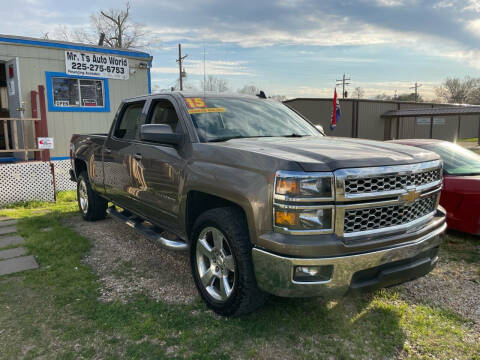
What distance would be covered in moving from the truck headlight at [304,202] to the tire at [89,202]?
4.44 metres

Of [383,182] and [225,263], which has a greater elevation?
[383,182]

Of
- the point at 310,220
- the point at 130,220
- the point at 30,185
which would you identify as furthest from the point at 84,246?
the point at 30,185

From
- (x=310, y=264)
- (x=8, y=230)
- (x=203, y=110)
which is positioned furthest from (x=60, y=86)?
(x=310, y=264)

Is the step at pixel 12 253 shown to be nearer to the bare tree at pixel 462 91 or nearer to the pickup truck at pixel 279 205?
the pickup truck at pixel 279 205

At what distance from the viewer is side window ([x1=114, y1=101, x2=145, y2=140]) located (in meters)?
4.63

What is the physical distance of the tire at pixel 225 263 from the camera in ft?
9.15

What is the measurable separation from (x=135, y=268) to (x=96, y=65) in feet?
27.6

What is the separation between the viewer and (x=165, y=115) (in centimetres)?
407

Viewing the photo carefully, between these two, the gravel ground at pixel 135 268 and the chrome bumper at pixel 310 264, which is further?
the gravel ground at pixel 135 268

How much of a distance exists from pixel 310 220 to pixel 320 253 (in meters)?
0.22

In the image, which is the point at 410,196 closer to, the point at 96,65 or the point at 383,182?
the point at 383,182

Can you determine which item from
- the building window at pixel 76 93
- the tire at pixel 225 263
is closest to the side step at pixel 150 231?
the tire at pixel 225 263

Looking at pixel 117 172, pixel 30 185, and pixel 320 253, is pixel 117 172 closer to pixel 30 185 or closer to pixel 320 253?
pixel 320 253

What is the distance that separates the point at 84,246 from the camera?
16.4 ft
